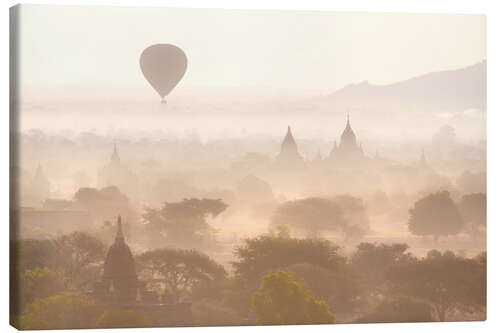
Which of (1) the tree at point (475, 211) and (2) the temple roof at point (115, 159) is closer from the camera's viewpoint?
(2) the temple roof at point (115, 159)

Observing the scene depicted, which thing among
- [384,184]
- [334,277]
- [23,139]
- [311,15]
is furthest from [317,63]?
[23,139]

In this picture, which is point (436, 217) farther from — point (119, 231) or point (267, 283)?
point (119, 231)

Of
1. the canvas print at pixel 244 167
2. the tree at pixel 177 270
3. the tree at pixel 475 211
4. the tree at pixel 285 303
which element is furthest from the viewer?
the tree at pixel 475 211

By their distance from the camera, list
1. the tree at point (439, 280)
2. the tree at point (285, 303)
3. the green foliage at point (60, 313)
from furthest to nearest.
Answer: the tree at point (439, 280) < the tree at point (285, 303) < the green foliage at point (60, 313)

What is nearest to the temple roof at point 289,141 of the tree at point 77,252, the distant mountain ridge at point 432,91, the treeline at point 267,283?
the distant mountain ridge at point 432,91

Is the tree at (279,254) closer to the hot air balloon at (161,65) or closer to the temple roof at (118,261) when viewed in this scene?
the temple roof at (118,261)

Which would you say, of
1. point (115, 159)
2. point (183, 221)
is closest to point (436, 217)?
point (183, 221)
